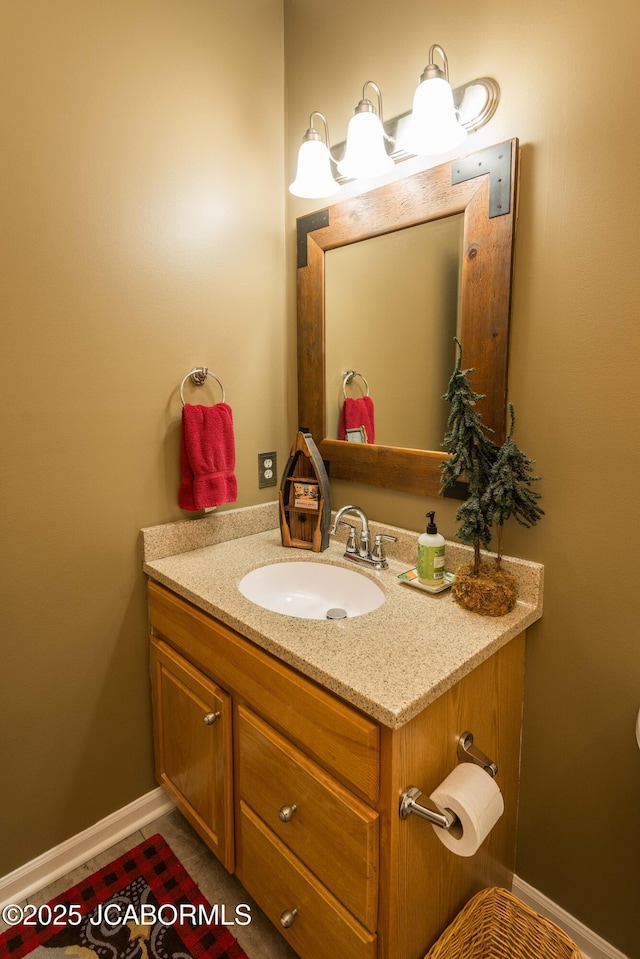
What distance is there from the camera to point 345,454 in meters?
1.60

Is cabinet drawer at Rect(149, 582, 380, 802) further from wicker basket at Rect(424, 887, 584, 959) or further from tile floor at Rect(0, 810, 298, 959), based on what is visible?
tile floor at Rect(0, 810, 298, 959)

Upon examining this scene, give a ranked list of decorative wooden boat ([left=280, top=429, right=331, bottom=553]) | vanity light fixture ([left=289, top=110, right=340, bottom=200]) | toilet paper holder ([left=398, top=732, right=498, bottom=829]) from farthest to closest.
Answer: decorative wooden boat ([left=280, top=429, right=331, bottom=553]) < vanity light fixture ([left=289, top=110, right=340, bottom=200]) < toilet paper holder ([left=398, top=732, right=498, bottom=829])

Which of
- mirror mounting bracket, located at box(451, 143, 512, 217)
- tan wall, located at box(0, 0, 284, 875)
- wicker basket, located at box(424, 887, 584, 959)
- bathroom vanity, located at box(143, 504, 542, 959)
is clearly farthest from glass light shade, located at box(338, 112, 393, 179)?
wicker basket, located at box(424, 887, 584, 959)

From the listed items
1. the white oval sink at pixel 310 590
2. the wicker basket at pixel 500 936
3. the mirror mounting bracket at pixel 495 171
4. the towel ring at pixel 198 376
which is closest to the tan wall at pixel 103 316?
the towel ring at pixel 198 376

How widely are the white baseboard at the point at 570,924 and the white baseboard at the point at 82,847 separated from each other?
105 centimetres

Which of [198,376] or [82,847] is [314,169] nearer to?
[198,376]

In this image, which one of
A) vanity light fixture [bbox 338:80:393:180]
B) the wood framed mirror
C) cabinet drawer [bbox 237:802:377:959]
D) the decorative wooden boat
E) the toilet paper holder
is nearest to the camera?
the toilet paper holder

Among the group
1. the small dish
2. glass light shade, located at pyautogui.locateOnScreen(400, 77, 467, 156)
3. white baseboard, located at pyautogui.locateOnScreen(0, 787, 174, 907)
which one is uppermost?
glass light shade, located at pyautogui.locateOnScreen(400, 77, 467, 156)

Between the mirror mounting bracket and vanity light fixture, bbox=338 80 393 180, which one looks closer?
the mirror mounting bracket

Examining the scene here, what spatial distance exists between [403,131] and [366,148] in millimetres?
104

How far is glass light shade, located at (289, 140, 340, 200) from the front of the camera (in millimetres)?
1408

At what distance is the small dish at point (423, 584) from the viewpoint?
124cm

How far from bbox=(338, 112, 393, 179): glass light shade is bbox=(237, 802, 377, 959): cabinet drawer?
1628mm

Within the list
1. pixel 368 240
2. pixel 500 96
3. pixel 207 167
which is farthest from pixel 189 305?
pixel 500 96
